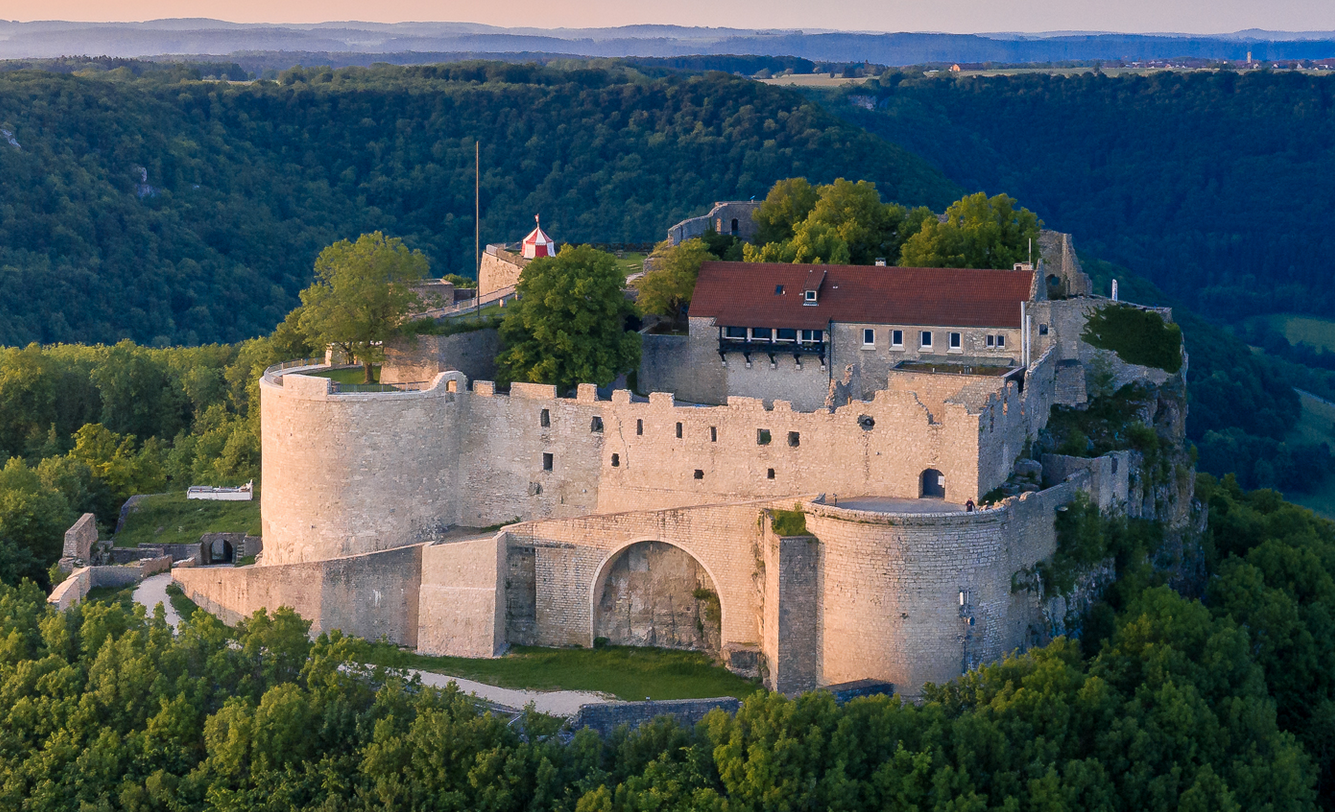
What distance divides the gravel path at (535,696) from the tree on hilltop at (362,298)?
12.3m

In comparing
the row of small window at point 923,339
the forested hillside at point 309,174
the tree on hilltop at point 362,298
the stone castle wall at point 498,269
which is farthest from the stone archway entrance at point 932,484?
the forested hillside at point 309,174

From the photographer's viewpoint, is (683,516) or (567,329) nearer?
(683,516)

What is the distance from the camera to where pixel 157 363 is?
284 feet

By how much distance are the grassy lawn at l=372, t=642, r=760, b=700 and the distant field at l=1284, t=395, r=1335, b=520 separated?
69.2 meters

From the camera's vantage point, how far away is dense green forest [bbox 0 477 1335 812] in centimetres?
4619

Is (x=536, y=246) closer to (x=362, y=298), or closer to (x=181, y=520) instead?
(x=362, y=298)

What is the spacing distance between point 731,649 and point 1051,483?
10.7 metres

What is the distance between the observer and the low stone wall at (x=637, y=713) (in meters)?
48.9

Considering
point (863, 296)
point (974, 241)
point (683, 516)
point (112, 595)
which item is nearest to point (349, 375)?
point (112, 595)

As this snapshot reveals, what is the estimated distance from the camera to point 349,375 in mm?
60875

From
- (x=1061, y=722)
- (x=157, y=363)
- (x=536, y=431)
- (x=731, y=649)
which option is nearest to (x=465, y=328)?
(x=536, y=431)

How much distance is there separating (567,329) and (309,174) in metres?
91.1

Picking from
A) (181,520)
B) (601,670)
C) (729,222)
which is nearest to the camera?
(601,670)

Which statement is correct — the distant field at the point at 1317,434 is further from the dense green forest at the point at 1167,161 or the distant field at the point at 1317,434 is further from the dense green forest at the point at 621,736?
the dense green forest at the point at 621,736
